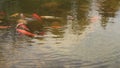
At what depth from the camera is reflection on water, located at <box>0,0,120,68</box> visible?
8.36 m

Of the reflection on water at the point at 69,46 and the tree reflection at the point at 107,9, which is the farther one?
the tree reflection at the point at 107,9

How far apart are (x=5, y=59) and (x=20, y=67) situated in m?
0.57

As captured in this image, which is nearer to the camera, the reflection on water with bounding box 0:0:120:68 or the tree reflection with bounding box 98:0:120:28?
the reflection on water with bounding box 0:0:120:68

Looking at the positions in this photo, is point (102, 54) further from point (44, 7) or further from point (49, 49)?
point (44, 7)

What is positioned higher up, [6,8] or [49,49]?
[6,8]

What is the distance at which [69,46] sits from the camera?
9.29m

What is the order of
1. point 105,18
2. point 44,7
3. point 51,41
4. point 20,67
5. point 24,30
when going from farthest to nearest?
1. point 44,7
2. point 105,18
3. point 24,30
4. point 51,41
5. point 20,67

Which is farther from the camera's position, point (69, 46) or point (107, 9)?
point (107, 9)

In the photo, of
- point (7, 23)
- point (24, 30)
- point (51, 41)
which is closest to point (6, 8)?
point (7, 23)

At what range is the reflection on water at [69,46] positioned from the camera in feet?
27.4

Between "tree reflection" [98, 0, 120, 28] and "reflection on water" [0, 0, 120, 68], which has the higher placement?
"tree reflection" [98, 0, 120, 28]

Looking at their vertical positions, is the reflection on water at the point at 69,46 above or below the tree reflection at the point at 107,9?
below

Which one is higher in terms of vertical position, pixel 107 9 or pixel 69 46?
pixel 107 9

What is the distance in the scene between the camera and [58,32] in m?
10.2
